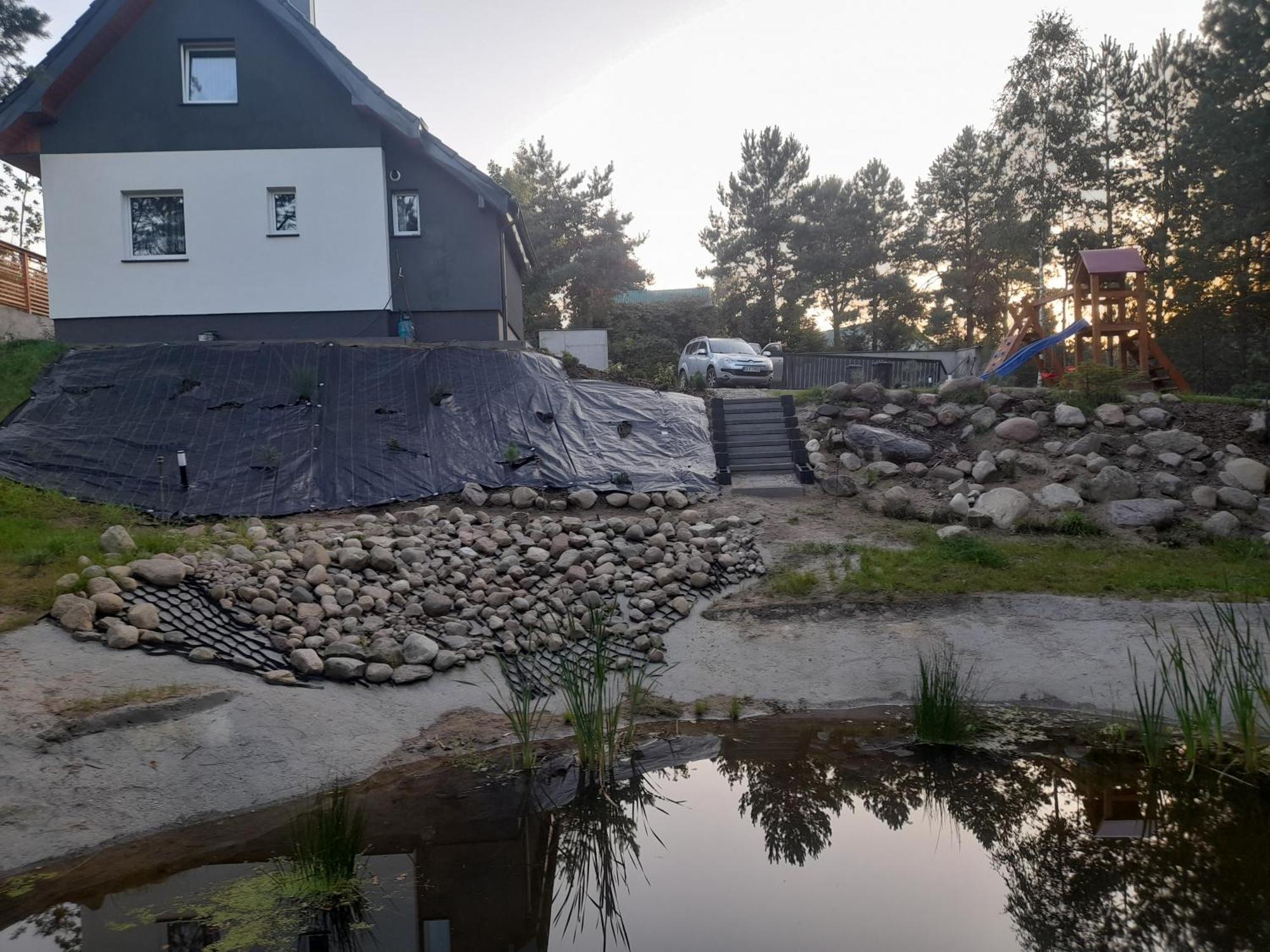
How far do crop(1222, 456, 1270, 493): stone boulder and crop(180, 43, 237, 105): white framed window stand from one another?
1722 centimetres

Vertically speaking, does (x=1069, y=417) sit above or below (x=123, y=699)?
above

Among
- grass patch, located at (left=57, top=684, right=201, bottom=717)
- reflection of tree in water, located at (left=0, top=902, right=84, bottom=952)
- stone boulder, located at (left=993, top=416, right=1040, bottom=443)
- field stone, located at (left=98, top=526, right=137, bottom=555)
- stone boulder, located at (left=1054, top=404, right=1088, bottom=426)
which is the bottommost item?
reflection of tree in water, located at (left=0, top=902, right=84, bottom=952)

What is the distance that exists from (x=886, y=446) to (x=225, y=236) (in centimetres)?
1230

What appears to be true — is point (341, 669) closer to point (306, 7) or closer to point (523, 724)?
point (523, 724)

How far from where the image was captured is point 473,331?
57.0 ft

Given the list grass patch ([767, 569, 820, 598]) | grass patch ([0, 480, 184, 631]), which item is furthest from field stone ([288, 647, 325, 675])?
grass patch ([767, 569, 820, 598])

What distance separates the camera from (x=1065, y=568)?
952 centimetres

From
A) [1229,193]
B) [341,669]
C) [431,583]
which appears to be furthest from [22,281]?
[1229,193]

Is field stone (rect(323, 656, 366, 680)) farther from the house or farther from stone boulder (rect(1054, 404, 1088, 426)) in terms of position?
stone boulder (rect(1054, 404, 1088, 426))

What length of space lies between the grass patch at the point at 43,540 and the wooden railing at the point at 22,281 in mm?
9340

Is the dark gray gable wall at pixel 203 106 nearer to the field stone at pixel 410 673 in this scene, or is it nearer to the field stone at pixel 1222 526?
the field stone at pixel 410 673

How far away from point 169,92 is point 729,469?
487 inches

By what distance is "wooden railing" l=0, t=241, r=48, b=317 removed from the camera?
57.5 feet

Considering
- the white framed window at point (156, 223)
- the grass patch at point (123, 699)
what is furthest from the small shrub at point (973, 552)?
the white framed window at point (156, 223)
